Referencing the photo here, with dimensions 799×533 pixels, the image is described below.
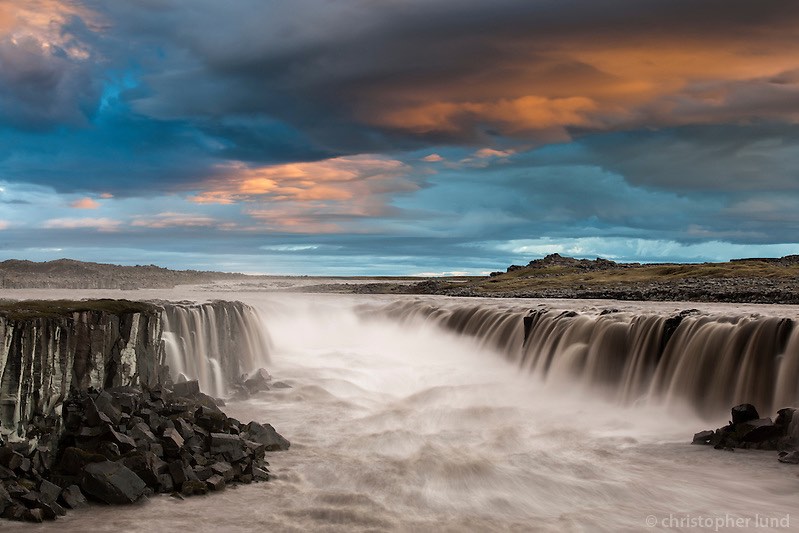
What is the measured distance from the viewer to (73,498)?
9961 millimetres

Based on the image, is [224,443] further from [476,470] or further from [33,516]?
[476,470]

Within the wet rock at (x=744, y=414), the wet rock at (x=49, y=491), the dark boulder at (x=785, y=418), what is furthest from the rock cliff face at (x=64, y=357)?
the dark boulder at (x=785, y=418)

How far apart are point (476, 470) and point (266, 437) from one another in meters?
4.12

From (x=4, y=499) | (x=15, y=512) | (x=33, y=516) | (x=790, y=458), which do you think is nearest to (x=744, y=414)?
(x=790, y=458)

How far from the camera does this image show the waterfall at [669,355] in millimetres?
16891

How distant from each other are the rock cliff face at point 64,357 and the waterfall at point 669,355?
1323 centimetres

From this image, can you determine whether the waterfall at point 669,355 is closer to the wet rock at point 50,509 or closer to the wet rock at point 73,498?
the wet rock at point 73,498

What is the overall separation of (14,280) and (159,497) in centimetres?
5824

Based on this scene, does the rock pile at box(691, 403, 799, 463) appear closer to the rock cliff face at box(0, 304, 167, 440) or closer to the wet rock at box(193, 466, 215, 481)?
the wet rock at box(193, 466, 215, 481)

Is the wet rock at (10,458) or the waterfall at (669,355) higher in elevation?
the waterfall at (669,355)

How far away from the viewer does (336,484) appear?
11.6m

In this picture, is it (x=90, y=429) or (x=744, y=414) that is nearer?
(x=90, y=429)

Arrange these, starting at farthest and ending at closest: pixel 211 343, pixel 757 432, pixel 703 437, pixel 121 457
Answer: pixel 211 343 < pixel 703 437 < pixel 757 432 < pixel 121 457

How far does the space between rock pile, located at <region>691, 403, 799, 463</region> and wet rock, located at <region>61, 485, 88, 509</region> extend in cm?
1188
